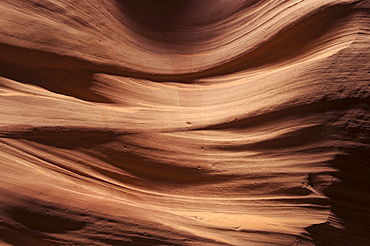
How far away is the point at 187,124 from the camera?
1.33m

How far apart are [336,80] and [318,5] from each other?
295 millimetres

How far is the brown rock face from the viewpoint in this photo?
118 centimetres

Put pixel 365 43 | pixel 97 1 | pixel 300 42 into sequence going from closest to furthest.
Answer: pixel 365 43 < pixel 300 42 < pixel 97 1

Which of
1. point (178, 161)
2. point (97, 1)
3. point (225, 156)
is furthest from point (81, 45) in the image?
point (225, 156)

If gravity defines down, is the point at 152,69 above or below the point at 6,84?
above

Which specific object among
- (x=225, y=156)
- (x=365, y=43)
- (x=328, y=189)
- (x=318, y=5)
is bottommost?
(x=328, y=189)

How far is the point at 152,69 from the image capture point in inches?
56.0

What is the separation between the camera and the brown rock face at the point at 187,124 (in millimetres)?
1180

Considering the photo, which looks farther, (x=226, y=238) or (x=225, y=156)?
(x=225, y=156)

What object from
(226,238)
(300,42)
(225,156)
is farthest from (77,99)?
(300,42)

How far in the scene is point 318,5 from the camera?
48.8 inches

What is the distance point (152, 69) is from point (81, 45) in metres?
0.30

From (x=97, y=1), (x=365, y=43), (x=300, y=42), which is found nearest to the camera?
(x=365, y=43)

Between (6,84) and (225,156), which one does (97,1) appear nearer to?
(6,84)
